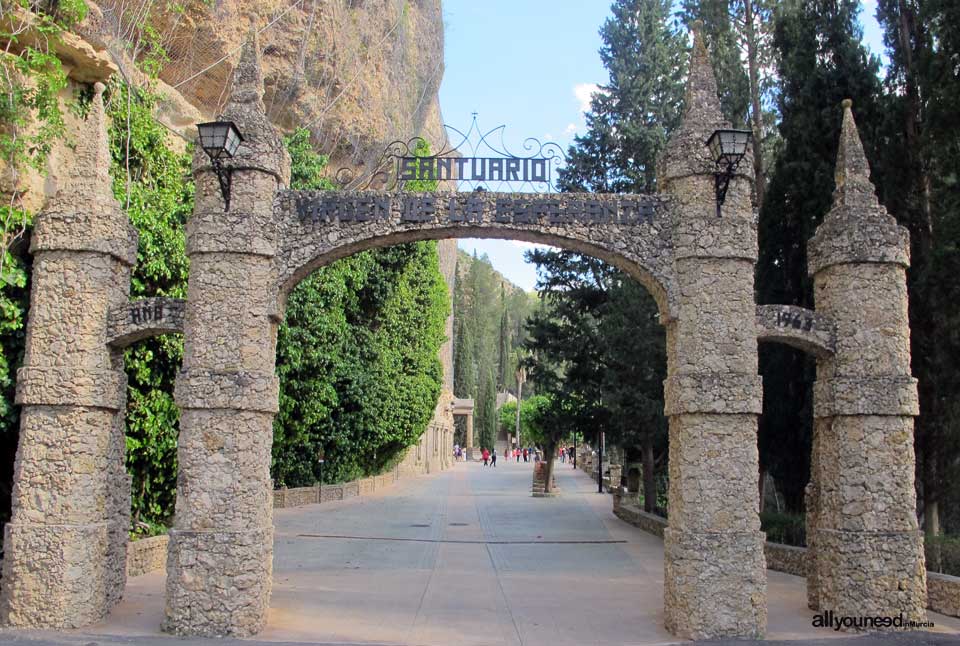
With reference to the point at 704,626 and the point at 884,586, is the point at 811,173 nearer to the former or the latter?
the point at 884,586

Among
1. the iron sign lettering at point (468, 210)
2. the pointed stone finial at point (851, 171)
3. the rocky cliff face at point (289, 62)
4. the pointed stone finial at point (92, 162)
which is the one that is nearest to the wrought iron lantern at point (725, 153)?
the iron sign lettering at point (468, 210)

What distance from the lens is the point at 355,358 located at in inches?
971

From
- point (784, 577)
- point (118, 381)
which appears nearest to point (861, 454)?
point (784, 577)

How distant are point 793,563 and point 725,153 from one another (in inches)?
314

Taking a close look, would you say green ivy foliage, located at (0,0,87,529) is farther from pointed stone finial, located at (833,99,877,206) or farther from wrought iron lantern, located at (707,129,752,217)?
pointed stone finial, located at (833,99,877,206)

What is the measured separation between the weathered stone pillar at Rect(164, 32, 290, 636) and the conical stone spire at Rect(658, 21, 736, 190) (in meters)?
4.84

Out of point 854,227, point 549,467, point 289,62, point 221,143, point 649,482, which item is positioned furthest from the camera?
point 549,467

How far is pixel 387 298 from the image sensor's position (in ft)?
88.7

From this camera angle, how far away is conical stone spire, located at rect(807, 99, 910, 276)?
32.0ft

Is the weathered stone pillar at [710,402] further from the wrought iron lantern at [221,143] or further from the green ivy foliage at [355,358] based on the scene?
the green ivy foliage at [355,358]

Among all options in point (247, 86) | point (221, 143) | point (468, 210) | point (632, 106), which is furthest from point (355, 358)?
point (221, 143)

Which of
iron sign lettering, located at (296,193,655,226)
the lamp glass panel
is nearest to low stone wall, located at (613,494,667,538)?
iron sign lettering, located at (296,193,655,226)

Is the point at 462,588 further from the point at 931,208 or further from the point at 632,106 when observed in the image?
the point at 632,106

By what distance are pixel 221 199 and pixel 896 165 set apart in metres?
11.9
